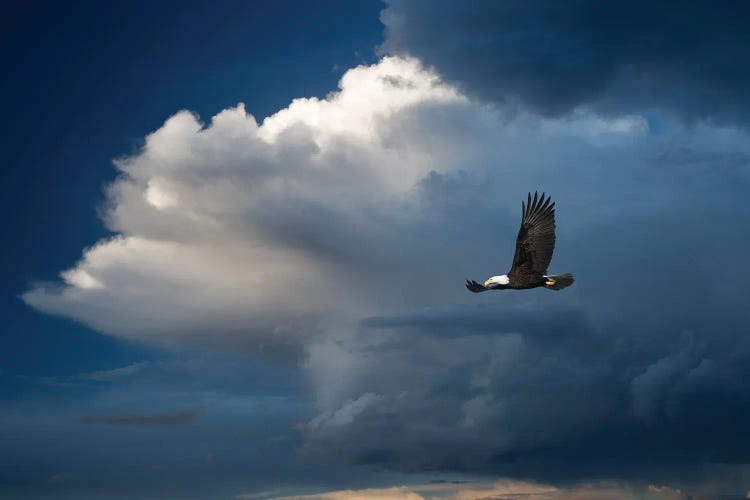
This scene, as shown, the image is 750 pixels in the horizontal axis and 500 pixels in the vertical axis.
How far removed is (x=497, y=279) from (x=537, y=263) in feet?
9.22

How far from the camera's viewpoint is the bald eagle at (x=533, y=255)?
6681cm

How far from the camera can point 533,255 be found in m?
67.5

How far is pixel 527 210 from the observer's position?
6694 centimetres

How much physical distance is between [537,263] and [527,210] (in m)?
3.60

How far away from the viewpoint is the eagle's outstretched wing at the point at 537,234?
219ft

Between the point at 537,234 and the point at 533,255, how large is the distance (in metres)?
1.46

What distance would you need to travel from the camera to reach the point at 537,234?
2638 inches

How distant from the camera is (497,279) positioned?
6831cm

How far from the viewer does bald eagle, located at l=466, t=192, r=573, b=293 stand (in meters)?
66.8

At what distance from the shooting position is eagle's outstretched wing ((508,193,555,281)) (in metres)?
66.8
